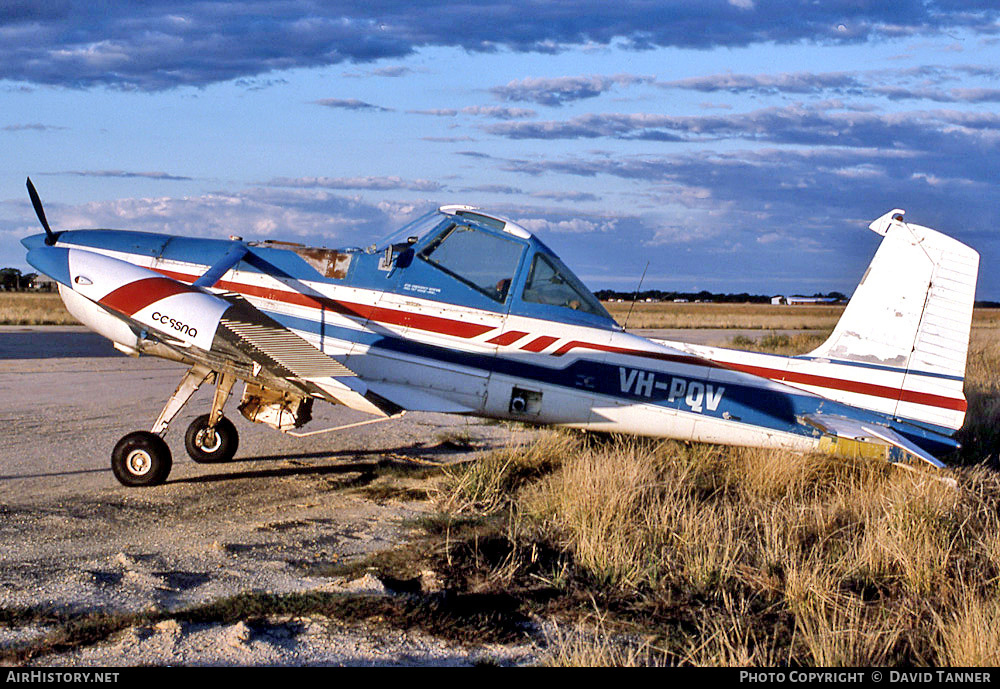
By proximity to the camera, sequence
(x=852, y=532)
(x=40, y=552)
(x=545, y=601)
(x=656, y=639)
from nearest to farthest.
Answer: (x=656, y=639) → (x=545, y=601) → (x=40, y=552) → (x=852, y=532)

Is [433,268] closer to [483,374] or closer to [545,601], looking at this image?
[483,374]

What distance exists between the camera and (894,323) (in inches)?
320

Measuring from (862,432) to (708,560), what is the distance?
2414 millimetres

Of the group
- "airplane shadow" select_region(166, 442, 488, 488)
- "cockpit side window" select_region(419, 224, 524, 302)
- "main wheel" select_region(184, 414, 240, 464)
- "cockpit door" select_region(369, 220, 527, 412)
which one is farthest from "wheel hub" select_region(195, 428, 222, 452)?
"cockpit side window" select_region(419, 224, 524, 302)

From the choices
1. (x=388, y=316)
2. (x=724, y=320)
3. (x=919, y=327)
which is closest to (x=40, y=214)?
(x=388, y=316)

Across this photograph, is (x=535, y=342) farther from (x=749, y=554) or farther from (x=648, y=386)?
(x=749, y=554)

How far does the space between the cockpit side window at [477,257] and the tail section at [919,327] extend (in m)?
3.24

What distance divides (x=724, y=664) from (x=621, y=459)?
12.3 ft

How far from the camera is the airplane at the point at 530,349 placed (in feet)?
25.6

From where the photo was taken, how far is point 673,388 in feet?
26.1

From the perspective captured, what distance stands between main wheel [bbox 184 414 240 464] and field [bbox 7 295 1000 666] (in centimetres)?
189

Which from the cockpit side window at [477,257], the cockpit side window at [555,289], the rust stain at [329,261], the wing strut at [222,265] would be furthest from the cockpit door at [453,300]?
the wing strut at [222,265]

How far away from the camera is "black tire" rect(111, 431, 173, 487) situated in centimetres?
784
